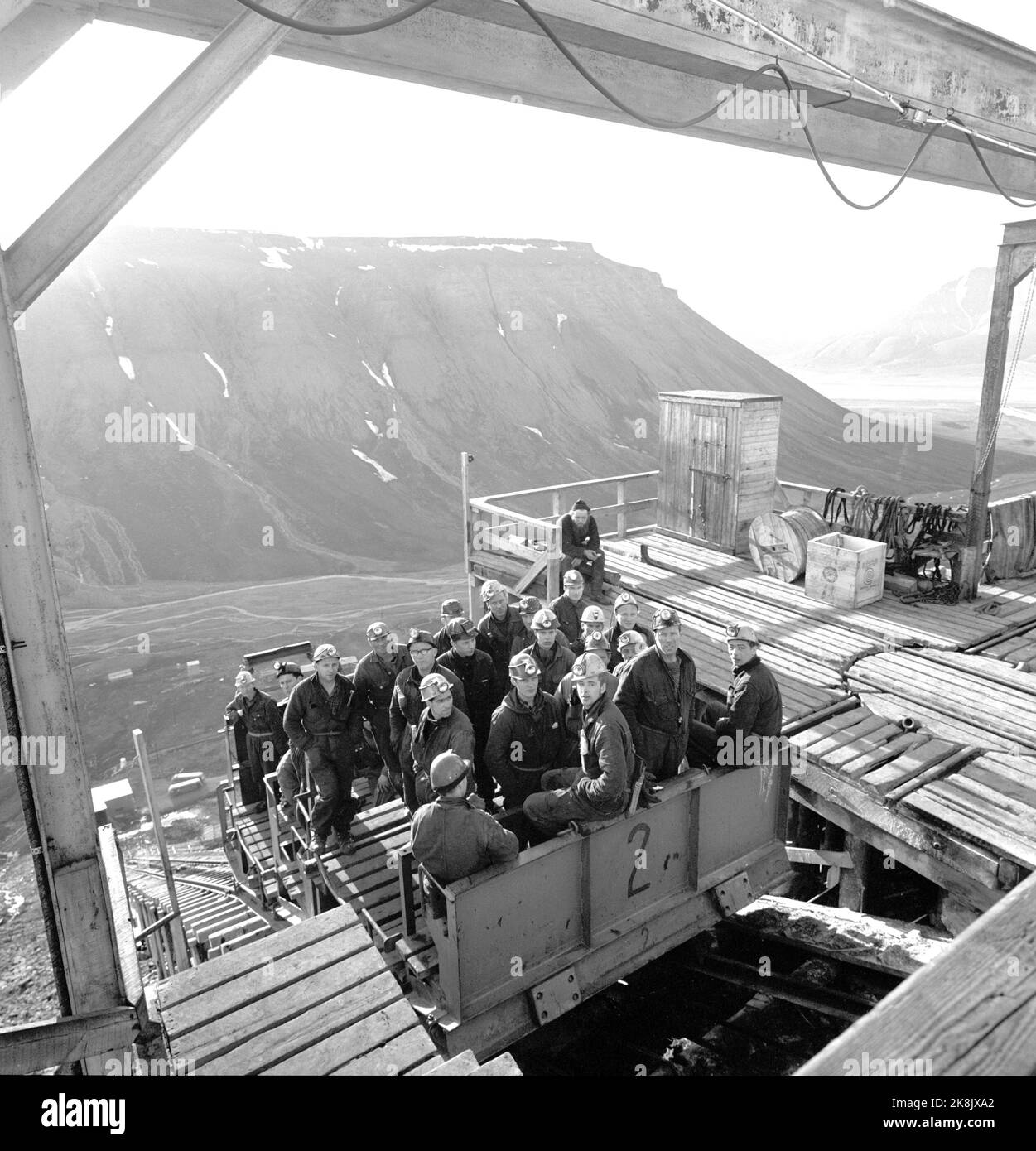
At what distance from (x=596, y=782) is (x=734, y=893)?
2049 millimetres

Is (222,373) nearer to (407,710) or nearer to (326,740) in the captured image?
(326,740)

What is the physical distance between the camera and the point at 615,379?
190ft

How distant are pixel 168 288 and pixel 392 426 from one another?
19.0m

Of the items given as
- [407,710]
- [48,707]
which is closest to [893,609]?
[407,710]

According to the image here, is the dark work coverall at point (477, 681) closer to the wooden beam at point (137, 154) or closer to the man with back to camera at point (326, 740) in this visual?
the man with back to camera at point (326, 740)

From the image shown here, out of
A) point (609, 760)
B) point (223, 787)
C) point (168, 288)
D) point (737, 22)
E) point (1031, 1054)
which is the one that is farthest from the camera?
point (168, 288)

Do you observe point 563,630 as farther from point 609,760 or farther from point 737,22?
point 737,22

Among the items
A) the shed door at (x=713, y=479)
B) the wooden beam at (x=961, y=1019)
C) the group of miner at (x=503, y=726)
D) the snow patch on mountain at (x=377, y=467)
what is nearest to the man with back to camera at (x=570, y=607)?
the group of miner at (x=503, y=726)

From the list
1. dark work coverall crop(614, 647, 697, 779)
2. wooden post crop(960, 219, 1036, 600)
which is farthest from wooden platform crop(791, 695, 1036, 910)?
wooden post crop(960, 219, 1036, 600)

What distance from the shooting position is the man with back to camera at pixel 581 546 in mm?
12180

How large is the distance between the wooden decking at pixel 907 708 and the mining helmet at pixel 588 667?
10.5ft

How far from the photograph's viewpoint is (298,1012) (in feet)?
13.9

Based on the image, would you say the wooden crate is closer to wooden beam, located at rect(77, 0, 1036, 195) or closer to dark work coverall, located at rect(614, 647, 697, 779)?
wooden beam, located at rect(77, 0, 1036, 195)

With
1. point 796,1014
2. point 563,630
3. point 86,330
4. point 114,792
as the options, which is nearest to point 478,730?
point 563,630
